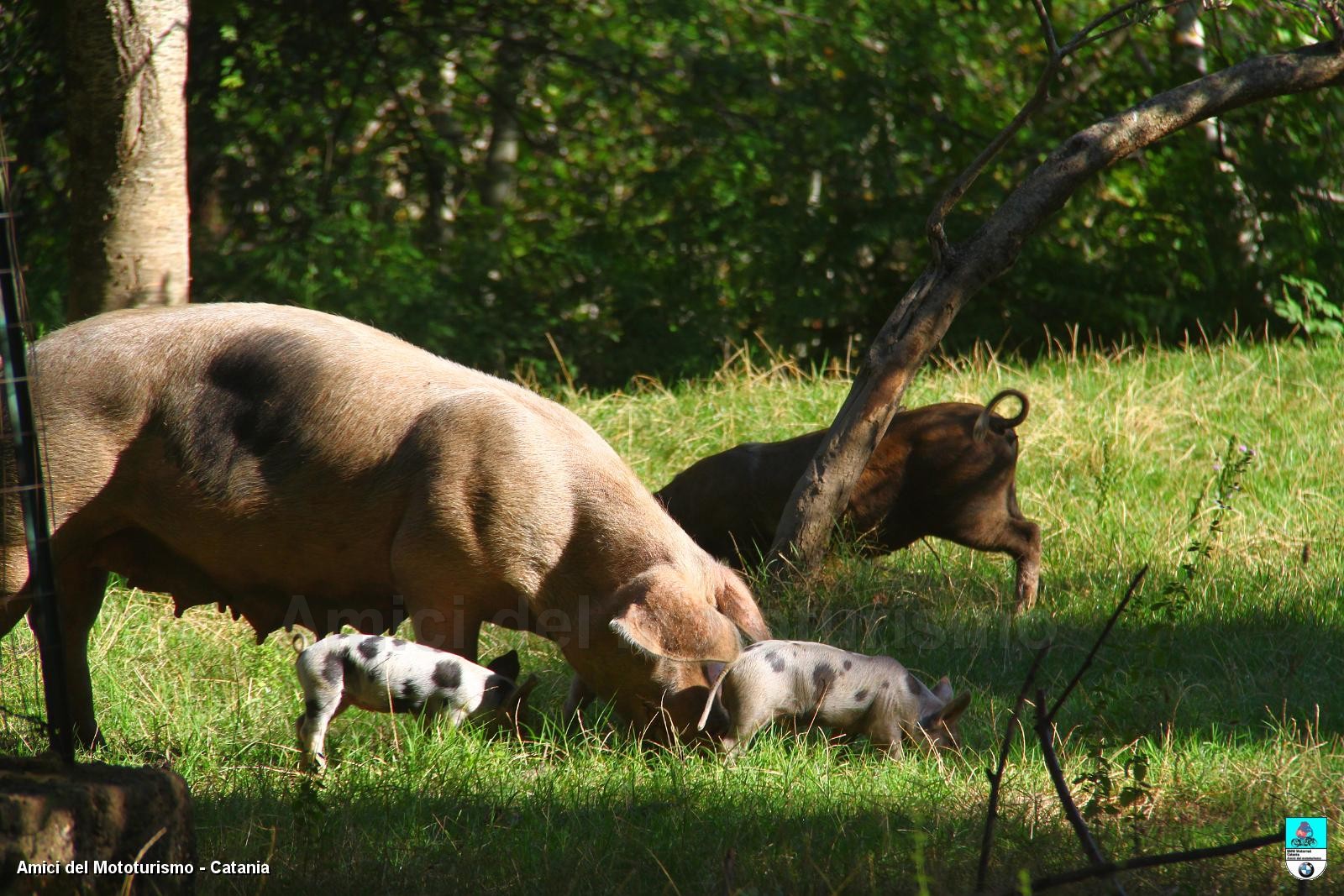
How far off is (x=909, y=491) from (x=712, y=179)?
273 inches

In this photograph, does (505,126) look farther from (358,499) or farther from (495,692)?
(495,692)

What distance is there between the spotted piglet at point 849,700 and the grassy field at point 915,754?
0.11 m

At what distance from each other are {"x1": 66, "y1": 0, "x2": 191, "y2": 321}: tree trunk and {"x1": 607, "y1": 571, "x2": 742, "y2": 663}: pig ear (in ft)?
10.2

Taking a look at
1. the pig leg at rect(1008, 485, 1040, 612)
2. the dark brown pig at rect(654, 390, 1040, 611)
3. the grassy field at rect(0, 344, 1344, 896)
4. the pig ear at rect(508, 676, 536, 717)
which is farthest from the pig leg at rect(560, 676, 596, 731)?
the pig leg at rect(1008, 485, 1040, 612)

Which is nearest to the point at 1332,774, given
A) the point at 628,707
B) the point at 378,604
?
the point at 628,707

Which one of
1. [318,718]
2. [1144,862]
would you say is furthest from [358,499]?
[1144,862]

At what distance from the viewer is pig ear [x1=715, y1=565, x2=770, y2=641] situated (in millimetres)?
4828

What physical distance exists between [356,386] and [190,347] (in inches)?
23.0

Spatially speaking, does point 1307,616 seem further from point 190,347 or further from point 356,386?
point 190,347

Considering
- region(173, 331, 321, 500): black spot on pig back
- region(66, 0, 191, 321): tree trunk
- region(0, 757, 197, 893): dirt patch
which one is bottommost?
region(0, 757, 197, 893): dirt patch

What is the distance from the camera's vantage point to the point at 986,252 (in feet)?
20.5

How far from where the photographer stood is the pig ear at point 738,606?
4828mm

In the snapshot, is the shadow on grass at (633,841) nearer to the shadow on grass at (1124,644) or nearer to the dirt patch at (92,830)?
the dirt patch at (92,830)

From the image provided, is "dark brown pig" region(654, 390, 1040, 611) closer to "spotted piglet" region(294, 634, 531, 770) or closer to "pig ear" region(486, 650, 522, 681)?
"pig ear" region(486, 650, 522, 681)
